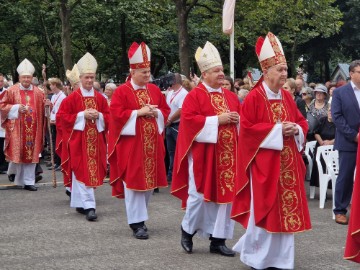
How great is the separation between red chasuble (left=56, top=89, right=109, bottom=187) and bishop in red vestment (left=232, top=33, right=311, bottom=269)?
3.48m

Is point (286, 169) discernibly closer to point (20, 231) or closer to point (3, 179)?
point (20, 231)

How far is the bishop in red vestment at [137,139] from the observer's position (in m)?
8.09

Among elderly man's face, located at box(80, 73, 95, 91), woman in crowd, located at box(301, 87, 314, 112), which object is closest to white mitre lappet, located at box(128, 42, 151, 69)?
elderly man's face, located at box(80, 73, 95, 91)

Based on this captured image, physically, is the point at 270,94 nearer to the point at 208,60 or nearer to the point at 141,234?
the point at 208,60

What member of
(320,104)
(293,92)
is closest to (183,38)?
(293,92)

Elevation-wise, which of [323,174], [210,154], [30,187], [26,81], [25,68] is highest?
[25,68]

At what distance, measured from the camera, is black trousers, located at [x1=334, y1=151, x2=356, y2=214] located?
28.6 ft

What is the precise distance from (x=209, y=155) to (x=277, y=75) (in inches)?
49.0

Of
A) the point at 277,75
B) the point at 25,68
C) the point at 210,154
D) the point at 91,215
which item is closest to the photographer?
the point at 277,75

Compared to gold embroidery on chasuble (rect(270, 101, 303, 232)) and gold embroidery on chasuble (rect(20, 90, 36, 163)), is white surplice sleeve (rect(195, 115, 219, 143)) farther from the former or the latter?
gold embroidery on chasuble (rect(20, 90, 36, 163))

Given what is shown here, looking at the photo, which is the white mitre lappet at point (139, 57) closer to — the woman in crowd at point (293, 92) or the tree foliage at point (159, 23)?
the woman in crowd at point (293, 92)

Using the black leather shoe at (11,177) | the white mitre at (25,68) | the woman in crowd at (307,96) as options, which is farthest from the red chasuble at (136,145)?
the black leather shoe at (11,177)

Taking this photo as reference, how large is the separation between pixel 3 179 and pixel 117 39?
19153 millimetres

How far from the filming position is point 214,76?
23.8 feet
